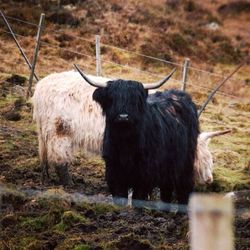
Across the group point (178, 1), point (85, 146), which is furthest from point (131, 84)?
point (178, 1)

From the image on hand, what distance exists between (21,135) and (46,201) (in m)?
4.17

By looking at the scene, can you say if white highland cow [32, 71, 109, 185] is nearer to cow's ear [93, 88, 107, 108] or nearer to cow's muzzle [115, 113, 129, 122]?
cow's ear [93, 88, 107, 108]

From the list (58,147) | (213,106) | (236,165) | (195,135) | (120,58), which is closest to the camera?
(195,135)

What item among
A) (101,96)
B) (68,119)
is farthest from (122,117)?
(68,119)

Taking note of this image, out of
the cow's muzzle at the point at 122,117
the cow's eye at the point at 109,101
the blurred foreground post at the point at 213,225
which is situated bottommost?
the blurred foreground post at the point at 213,225

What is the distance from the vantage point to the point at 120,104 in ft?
19.8

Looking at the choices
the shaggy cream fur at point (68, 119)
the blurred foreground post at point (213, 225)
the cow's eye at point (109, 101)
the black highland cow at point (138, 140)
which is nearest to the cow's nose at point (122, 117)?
the black highland cow at point (138, 140)

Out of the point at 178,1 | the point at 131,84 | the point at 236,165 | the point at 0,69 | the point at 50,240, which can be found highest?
the point at 178,1

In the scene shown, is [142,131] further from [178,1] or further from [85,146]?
[178,1]

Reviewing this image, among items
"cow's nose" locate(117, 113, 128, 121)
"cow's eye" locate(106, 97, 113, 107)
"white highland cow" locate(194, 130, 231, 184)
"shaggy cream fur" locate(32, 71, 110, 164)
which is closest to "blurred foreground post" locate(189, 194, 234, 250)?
"cow's nose" locate(117, 113, 128, 121)

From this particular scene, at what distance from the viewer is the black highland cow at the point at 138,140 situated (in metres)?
6.09

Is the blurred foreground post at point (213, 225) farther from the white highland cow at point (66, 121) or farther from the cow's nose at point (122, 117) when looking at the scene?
the white highland cow at point (66, 121)

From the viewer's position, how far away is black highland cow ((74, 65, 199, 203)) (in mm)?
6090

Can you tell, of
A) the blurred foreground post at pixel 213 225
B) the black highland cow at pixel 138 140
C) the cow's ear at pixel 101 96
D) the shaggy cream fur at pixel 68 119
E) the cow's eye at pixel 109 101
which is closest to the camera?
the blurred foreground post at pixel 213 225
